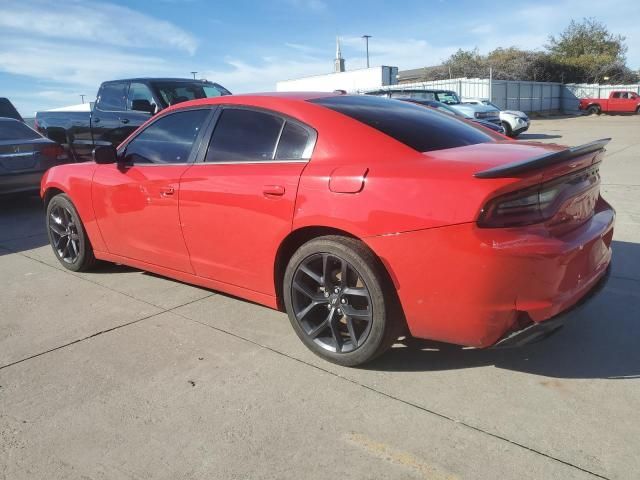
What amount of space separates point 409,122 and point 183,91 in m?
6.99

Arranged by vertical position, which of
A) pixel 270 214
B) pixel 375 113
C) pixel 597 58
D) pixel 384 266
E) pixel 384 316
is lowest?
pixel 384 316

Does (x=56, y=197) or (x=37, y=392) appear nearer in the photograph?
(x=37, y=392)

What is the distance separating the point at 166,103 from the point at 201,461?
7628 millimetres

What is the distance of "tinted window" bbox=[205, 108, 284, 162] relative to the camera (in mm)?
3389

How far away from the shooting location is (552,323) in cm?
255

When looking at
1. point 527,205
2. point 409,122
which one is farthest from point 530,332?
point 409,122

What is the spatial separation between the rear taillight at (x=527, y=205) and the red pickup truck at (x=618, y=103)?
39409mm

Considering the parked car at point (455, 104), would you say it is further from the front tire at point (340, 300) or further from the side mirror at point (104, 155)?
the front tire at point (340, 300)

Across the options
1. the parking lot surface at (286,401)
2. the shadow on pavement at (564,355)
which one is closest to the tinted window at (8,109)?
the parking lot surface at (286,401)

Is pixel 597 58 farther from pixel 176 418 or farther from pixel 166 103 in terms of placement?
pixel 176 418

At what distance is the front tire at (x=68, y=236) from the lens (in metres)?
4.86

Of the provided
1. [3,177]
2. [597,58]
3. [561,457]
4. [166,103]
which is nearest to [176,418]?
[561,457]

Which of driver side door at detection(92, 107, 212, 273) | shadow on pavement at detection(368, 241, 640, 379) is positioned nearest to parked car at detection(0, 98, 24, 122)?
driver side door at detection(92, 107, 212, 273)

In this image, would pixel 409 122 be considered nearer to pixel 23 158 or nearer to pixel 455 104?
pixel 23 158
